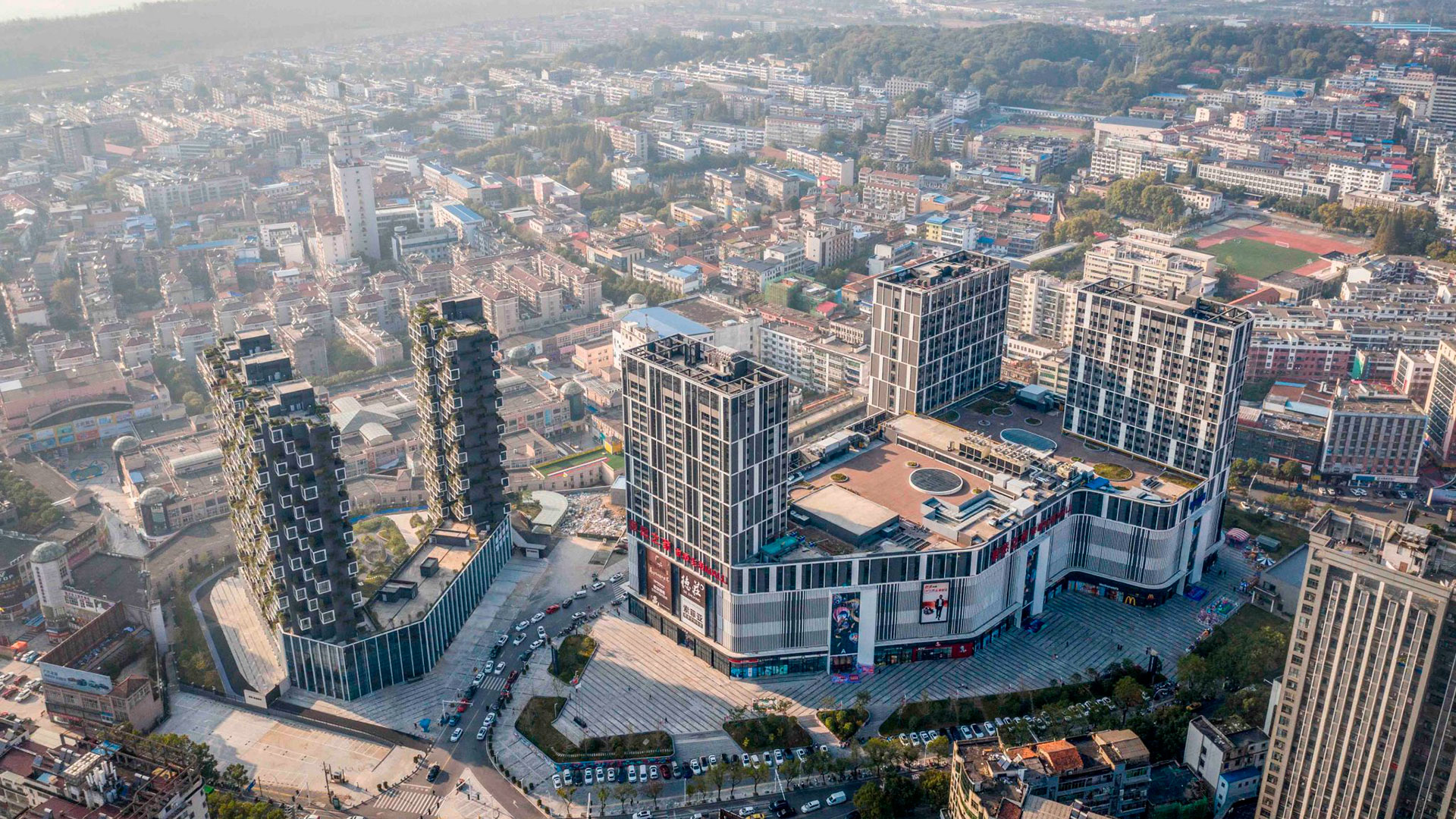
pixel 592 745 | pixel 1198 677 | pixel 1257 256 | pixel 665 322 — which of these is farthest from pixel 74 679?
pixel 1257 256

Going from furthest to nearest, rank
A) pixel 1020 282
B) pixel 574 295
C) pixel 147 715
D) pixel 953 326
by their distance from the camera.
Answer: pixel 574 295
pixel 1020 282
pixel 953 326
pixel 147 715

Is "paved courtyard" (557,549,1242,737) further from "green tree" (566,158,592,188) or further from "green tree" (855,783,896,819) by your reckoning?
"green tree" (566,158,592,188)

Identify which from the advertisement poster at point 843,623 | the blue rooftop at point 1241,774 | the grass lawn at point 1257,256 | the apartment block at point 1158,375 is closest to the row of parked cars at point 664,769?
the advertisement poster at point 843,623

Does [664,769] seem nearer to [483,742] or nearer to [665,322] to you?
[483,742]

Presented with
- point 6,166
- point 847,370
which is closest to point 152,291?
point 6,166

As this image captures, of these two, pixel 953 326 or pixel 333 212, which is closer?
pixel 953 326

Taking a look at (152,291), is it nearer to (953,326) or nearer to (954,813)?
(953,326)

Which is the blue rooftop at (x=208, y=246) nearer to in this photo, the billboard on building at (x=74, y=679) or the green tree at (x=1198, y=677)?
the billboard on building at (x=74, y=679)
